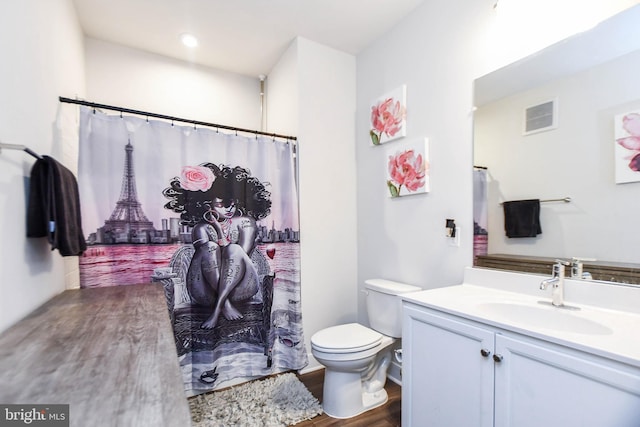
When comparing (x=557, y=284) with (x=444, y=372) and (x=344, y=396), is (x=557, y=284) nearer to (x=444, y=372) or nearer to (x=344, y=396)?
(x=444, y=372)

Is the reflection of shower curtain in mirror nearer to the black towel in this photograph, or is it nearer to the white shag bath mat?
the white shag bath mat

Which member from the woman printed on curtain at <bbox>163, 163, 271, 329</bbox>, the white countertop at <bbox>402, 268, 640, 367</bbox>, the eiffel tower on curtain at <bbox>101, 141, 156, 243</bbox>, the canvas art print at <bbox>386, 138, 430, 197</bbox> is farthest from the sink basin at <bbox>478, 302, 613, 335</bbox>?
the eiffel tower on curtain at <bbox>101, 141, 156, 243</bbox>

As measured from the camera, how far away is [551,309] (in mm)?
1211

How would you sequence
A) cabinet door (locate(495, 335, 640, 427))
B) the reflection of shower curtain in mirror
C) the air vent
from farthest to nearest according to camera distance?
the reflection of shower curtain in mirror → the air vent → cabinet door (locate(495, 335, 640, 427))

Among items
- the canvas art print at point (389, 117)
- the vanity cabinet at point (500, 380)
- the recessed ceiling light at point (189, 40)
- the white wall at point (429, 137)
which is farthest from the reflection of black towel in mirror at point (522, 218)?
the recessed ceiling light at point (189, 40)

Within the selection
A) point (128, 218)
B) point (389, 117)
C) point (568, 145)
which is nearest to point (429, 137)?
point (389, 117)

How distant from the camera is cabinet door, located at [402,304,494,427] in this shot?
1.09 metres

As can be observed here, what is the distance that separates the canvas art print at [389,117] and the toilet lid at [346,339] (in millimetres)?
1383

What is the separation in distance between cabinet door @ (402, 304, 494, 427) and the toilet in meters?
0.35

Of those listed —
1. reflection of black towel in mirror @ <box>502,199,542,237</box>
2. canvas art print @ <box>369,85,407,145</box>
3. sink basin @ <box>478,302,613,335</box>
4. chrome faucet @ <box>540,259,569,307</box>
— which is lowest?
sink basin @ <box>478,302,613,335</box>

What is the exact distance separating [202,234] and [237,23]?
1555 millimetres

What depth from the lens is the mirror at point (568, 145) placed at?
1.16 m

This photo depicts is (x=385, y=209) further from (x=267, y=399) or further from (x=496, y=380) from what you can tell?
(x=267, y=399)

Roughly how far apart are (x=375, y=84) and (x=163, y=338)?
2.23 m
